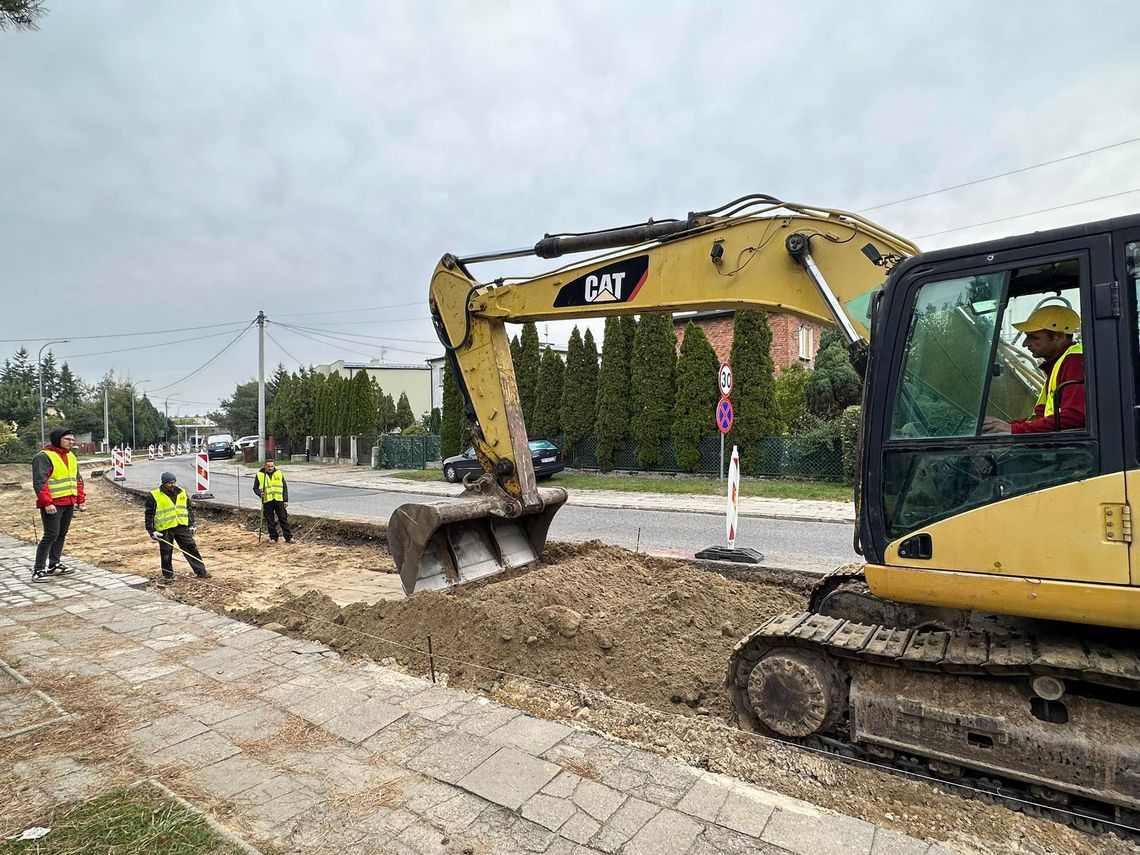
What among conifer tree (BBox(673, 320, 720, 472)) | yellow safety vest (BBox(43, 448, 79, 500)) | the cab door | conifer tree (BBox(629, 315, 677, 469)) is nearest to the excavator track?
the cab door

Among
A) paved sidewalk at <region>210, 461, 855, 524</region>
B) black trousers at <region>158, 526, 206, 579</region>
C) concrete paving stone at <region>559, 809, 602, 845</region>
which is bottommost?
concrete paving stone at <region>559, 809, 602, 845</region>

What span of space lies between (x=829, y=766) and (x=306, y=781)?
8.00ft

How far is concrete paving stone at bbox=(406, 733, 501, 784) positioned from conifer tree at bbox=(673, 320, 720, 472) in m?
17.6

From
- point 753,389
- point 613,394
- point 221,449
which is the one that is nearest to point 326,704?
point 753,389

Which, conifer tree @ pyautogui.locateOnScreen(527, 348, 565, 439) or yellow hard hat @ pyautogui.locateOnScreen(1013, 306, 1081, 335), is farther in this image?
conifer tree @ pyautogui.locateOnScreen(527, 348, 565, 439)

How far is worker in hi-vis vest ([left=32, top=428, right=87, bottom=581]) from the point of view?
7.76 m

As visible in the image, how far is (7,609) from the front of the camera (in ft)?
20.8

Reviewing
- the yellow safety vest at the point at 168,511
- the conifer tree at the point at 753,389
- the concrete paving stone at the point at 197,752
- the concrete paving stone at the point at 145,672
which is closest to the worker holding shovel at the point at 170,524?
the yellow safety vest at the point at 168,511

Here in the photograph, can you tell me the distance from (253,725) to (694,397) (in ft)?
58.9

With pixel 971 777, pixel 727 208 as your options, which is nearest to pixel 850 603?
pixel 971 777

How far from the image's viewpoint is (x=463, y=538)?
255 inches

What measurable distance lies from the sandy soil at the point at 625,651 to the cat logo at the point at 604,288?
2.45m

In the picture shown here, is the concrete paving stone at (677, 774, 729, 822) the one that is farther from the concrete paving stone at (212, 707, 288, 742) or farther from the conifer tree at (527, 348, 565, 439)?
the conifer tree at (527, 348, 565, 439)

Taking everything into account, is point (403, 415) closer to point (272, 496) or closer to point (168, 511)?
point (272, 496)
